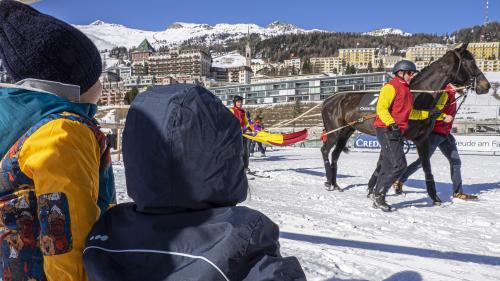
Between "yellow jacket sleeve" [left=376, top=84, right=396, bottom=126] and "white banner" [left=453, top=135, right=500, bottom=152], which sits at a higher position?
"yellow jacket sleeve" [left=376, top=84, right=396, bottom=126]

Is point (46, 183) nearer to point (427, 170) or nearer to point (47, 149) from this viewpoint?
point (47, 149)

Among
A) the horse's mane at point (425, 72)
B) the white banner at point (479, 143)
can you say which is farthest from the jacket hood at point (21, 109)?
the white banner at point (479, 143)

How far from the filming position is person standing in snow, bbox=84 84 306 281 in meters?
1.19

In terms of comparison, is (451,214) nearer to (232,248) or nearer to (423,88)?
(423,88)

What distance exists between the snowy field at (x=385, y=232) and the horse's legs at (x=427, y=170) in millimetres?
153

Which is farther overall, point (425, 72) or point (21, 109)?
point (425, 72)

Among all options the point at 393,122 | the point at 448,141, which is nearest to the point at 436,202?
the point at 448,141

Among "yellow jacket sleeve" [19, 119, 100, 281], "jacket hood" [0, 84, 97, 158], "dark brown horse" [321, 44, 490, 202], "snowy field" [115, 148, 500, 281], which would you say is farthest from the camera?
"dark brown horse" [321, 44, 490, 202]

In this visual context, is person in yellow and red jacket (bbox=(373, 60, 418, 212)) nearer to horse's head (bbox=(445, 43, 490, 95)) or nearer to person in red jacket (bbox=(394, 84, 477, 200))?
person in red jacket (bbox=(394, 84, 477, 200))

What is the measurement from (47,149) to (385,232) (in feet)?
13.0

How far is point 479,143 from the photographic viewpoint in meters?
19.5

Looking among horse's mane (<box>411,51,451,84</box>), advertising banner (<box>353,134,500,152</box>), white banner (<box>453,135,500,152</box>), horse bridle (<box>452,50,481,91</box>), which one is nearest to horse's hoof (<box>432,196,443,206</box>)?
horse's mane (<box>411,51,451,84</box>)

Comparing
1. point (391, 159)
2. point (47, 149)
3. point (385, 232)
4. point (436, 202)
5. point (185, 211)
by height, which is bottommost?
point (436, 202)

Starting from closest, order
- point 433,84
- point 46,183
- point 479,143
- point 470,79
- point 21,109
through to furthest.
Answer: point 46,183 → point 21,109 → point 433,84 → point 470,79 → point 479,143
